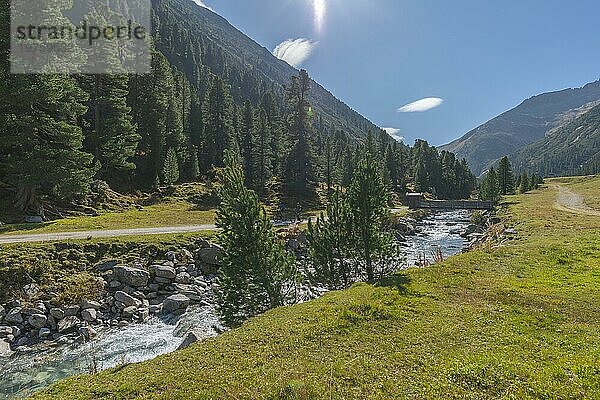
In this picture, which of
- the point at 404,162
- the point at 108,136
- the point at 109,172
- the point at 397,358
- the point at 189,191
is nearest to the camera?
the point at 397,358

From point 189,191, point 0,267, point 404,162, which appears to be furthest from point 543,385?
point 404,162

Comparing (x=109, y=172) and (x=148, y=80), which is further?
(x=148, y=80)

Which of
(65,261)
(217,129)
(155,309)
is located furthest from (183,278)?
(217,129)

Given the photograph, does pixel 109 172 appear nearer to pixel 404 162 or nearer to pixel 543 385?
pixel 543 385

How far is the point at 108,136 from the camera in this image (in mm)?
48188

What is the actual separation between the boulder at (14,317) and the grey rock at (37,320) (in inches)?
19.1

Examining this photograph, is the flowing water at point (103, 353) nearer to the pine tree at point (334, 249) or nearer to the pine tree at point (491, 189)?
the pine tree at point (334, 249)

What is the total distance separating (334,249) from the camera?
22.3 metres

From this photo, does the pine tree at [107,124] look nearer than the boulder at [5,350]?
No

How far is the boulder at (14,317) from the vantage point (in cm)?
1952

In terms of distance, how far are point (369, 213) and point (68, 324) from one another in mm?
18133

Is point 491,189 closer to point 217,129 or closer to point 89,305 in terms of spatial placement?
point 217,129

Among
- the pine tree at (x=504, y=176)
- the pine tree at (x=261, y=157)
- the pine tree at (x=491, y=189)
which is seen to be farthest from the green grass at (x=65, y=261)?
the pine tree at (x=504, y=176)

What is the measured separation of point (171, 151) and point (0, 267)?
40891mm
